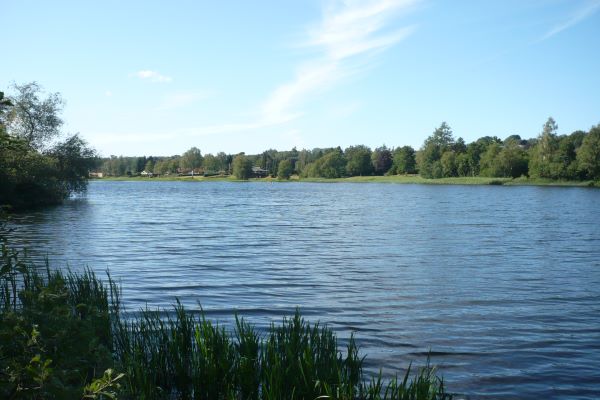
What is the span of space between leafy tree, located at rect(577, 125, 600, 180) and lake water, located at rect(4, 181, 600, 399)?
288 ft

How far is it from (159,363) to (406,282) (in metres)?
13.2

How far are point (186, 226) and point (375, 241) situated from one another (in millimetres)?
15923

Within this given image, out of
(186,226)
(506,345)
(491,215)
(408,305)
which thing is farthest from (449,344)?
(491,215)

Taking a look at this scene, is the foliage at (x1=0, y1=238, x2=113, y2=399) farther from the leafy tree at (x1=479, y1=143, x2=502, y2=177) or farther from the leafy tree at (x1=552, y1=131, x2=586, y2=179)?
the leafy tree at (x1=479, y1=143, x2=502, y2=177)

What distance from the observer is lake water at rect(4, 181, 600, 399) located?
Answer: 11.2m

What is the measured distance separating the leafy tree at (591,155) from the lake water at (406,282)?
8769 centimetres

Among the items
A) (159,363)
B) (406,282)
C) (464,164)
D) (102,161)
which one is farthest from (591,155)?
(159,363)

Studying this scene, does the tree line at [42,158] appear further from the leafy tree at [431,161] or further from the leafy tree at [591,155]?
the leafy tree at [431,161]

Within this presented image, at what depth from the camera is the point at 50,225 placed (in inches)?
1500

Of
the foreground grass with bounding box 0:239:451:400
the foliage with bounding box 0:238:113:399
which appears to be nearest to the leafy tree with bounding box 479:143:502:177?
the foreground grass with bounding box 0:239:451:400

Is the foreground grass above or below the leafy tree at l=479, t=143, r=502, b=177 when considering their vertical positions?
below

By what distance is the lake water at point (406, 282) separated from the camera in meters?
11.2

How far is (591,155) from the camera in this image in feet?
383

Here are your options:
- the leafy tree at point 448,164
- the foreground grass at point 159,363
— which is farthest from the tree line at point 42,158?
the leafy tree at point 448,164
